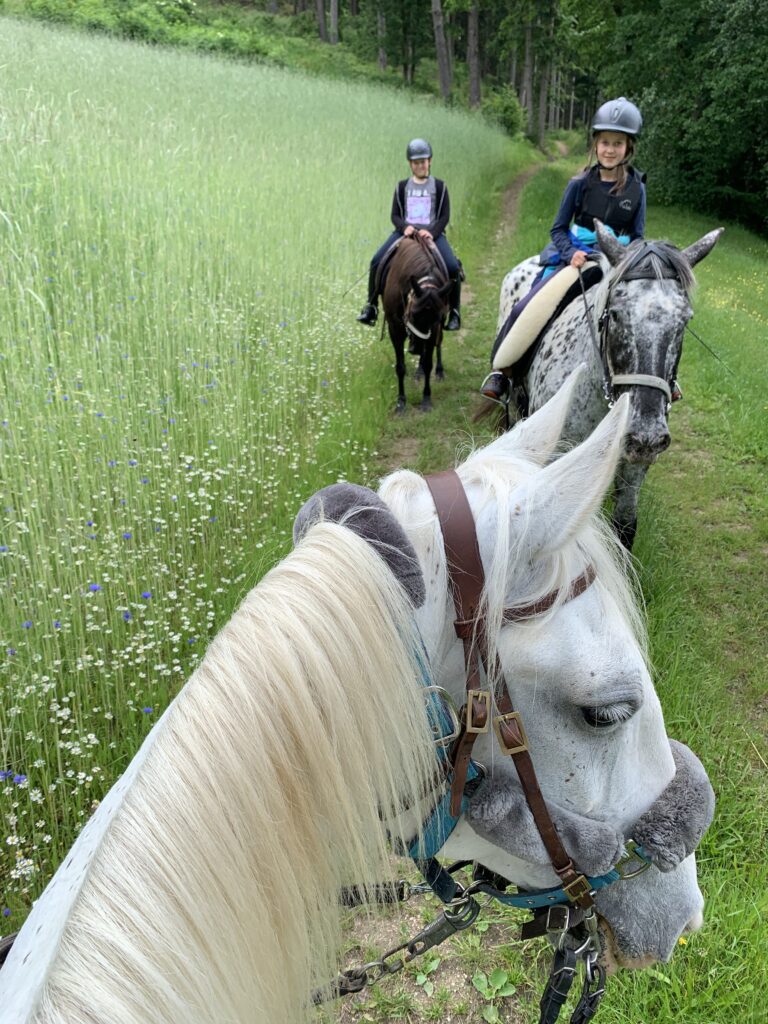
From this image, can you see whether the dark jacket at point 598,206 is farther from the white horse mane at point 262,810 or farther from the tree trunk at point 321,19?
the tree trunk at point 321,19

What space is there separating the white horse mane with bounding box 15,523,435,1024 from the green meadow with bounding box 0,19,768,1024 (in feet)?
4.33

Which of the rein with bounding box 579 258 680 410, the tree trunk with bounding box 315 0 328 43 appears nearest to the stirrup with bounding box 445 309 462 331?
the rein with bounding box 579 258 680 410

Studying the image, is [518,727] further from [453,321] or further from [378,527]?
[453,321]

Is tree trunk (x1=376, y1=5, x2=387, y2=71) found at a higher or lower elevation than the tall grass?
higher

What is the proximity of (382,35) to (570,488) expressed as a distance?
39.8 meters

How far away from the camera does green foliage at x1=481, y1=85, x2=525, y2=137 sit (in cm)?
2838

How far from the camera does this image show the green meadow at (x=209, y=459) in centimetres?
210

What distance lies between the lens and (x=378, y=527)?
3.32 ft

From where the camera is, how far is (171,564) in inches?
117

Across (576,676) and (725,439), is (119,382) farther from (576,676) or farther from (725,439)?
(725,439)

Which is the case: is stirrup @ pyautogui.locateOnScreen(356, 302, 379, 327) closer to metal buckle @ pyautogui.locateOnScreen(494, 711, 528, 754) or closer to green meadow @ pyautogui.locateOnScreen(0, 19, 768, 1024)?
green meadow @ pyautogui.locateOnScreen(0, 19, 768, 1024)

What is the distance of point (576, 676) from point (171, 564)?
2321mm

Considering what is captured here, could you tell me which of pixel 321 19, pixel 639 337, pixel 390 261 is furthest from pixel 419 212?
pixel 321 19

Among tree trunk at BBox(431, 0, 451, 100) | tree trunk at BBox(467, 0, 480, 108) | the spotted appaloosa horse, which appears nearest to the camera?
the spotted appaloosa horse
